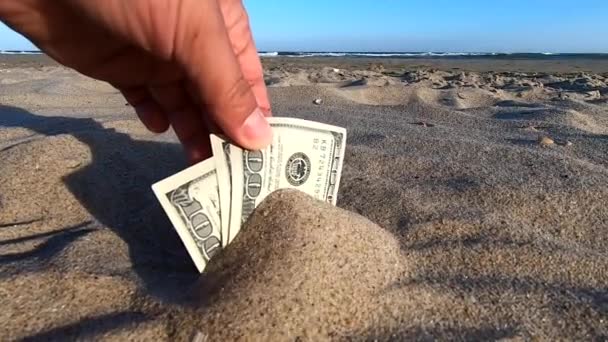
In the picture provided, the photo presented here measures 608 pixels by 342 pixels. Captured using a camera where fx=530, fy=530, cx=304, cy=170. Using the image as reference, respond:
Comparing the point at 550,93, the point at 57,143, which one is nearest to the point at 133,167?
the point at 57,143

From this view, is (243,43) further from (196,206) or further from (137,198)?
(137,198)

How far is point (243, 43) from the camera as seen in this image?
138 cm

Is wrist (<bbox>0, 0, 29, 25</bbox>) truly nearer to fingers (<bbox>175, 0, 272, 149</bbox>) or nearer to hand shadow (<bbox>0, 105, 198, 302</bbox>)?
fingers (<bbox>175, 0, 272, 149</bbox>)

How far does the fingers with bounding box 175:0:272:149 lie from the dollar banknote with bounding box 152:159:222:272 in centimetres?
14

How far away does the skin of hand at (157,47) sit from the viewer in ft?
2.82

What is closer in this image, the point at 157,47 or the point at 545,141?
the point at 157,47

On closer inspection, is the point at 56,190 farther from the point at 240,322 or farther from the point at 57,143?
the point at 240,322

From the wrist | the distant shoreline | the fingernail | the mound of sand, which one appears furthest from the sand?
the distant shoreline

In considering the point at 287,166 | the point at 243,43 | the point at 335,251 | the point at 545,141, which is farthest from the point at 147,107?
the point at 545,141

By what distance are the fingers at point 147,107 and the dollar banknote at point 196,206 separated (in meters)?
0.27

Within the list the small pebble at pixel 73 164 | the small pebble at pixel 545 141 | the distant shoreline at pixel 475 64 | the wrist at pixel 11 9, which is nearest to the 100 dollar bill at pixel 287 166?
the wrist at pixel 11 9

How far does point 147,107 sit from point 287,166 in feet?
1.36

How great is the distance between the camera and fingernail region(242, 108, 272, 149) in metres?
1.12

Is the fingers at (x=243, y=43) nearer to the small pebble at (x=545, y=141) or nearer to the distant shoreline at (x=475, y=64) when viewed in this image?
the small pebble at (x=545, y=141)
